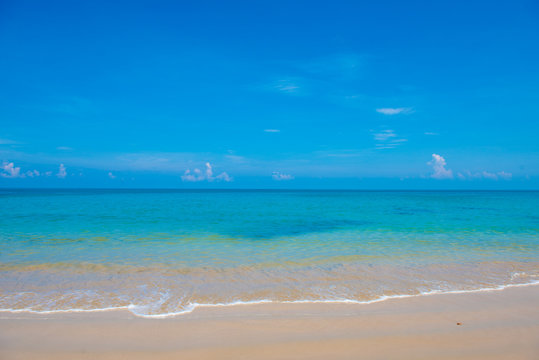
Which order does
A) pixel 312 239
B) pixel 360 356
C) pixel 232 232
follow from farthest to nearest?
pixel 232 232 → pixel 312 239 → pixel 360 356

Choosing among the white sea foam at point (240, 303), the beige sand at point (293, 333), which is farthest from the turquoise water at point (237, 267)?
the beige sand at point (293, 333)

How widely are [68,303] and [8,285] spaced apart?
2.43m

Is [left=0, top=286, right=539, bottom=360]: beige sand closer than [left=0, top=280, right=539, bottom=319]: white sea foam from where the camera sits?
Yes

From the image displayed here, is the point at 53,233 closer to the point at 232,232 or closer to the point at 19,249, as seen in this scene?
the point at 19,249

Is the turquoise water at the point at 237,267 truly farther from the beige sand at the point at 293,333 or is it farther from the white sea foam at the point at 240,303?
the beige sand at the point at 293,333

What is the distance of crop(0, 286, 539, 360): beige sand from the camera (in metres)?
4.07

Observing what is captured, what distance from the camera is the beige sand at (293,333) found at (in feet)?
13.4

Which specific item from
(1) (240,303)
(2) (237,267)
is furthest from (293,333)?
(2) (237,267)

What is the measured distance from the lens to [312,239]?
43.4ft

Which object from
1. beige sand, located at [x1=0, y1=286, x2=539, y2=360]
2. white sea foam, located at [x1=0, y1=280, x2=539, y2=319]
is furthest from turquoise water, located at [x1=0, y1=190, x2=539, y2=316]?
beige sand, located at [x1=0, y1=286, x2=539, y2=360]

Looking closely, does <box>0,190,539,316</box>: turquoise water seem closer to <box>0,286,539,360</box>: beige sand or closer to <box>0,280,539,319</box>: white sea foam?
<box>0,280,539,319</box>: white sea foam

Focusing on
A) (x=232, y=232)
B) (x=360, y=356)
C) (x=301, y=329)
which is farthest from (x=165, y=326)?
(x=232, y=232)

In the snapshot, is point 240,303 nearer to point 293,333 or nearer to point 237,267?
point 293,333

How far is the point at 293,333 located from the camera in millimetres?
4637
